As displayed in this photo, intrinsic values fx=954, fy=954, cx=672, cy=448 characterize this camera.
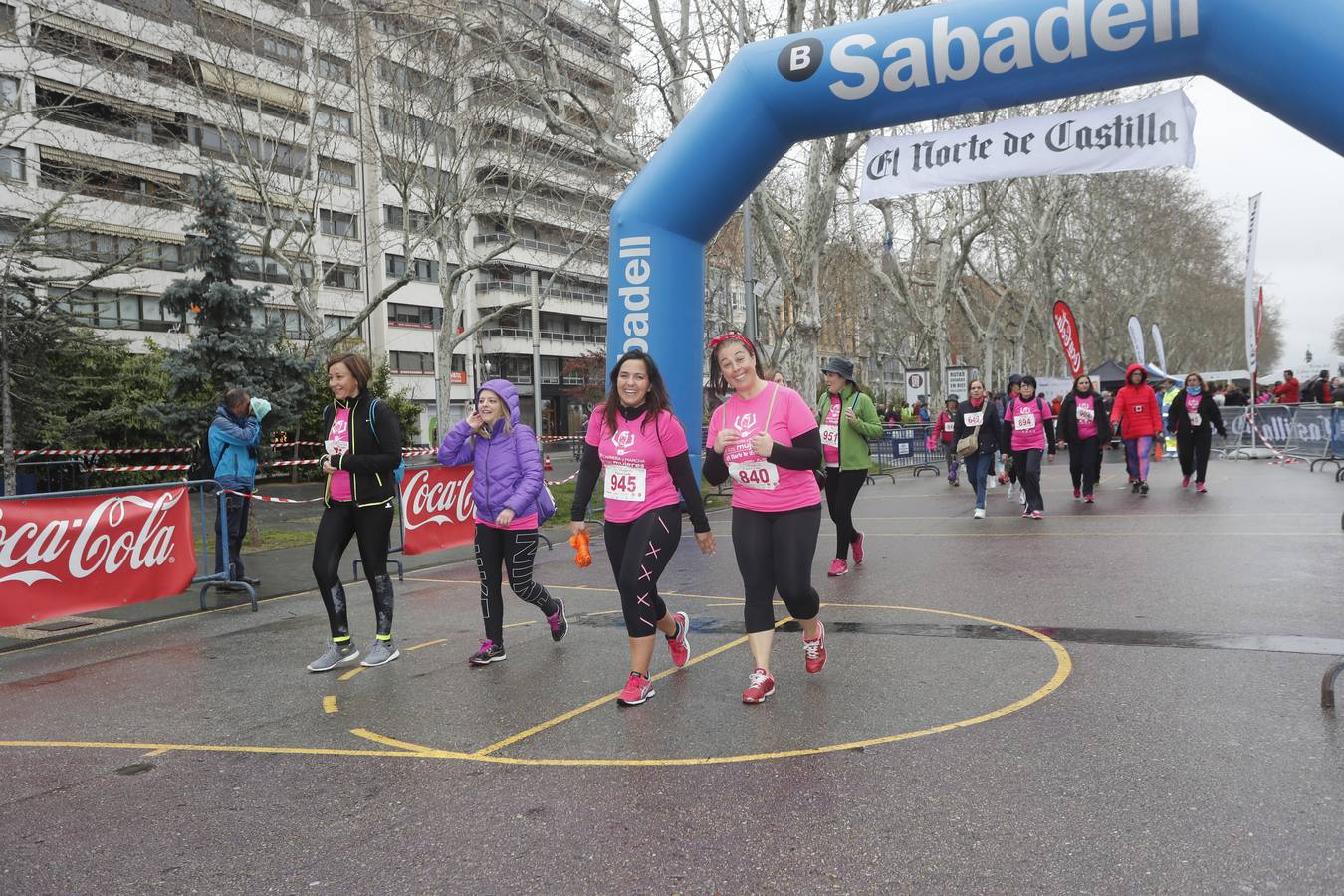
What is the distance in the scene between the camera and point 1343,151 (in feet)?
23.3

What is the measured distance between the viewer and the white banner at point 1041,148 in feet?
31.0

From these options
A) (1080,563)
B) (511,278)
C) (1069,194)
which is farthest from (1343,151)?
(511,278)

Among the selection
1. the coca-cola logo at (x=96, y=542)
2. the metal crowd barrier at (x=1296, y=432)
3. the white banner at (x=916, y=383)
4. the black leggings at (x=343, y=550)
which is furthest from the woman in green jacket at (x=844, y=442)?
the white banner at (x=916, y=383)

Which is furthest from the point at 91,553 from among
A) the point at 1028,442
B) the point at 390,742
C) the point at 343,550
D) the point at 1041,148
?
the point at 1028,442

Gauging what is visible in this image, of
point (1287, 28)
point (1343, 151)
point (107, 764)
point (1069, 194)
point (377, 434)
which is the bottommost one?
point (107, 764)

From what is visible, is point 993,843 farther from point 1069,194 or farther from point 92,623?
point 1069,194

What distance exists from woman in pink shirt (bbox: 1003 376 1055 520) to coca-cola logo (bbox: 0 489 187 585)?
33.2 feet

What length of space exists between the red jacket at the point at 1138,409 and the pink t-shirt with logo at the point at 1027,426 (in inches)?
111

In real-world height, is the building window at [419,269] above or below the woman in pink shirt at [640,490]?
above

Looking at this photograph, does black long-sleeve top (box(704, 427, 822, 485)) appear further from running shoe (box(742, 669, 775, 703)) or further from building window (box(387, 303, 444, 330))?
building window (box(387, 303, 444, 330))

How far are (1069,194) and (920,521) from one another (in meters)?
24.2

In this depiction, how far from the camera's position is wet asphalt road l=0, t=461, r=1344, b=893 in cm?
314

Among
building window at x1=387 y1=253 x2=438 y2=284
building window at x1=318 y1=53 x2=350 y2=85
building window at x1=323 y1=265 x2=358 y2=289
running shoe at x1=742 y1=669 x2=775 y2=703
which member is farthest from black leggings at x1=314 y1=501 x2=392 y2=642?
building window at x1=387 y1=253 x2=438 y2=284

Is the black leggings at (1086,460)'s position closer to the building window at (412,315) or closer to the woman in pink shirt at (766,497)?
the woman in pink shirt at (766,497)
